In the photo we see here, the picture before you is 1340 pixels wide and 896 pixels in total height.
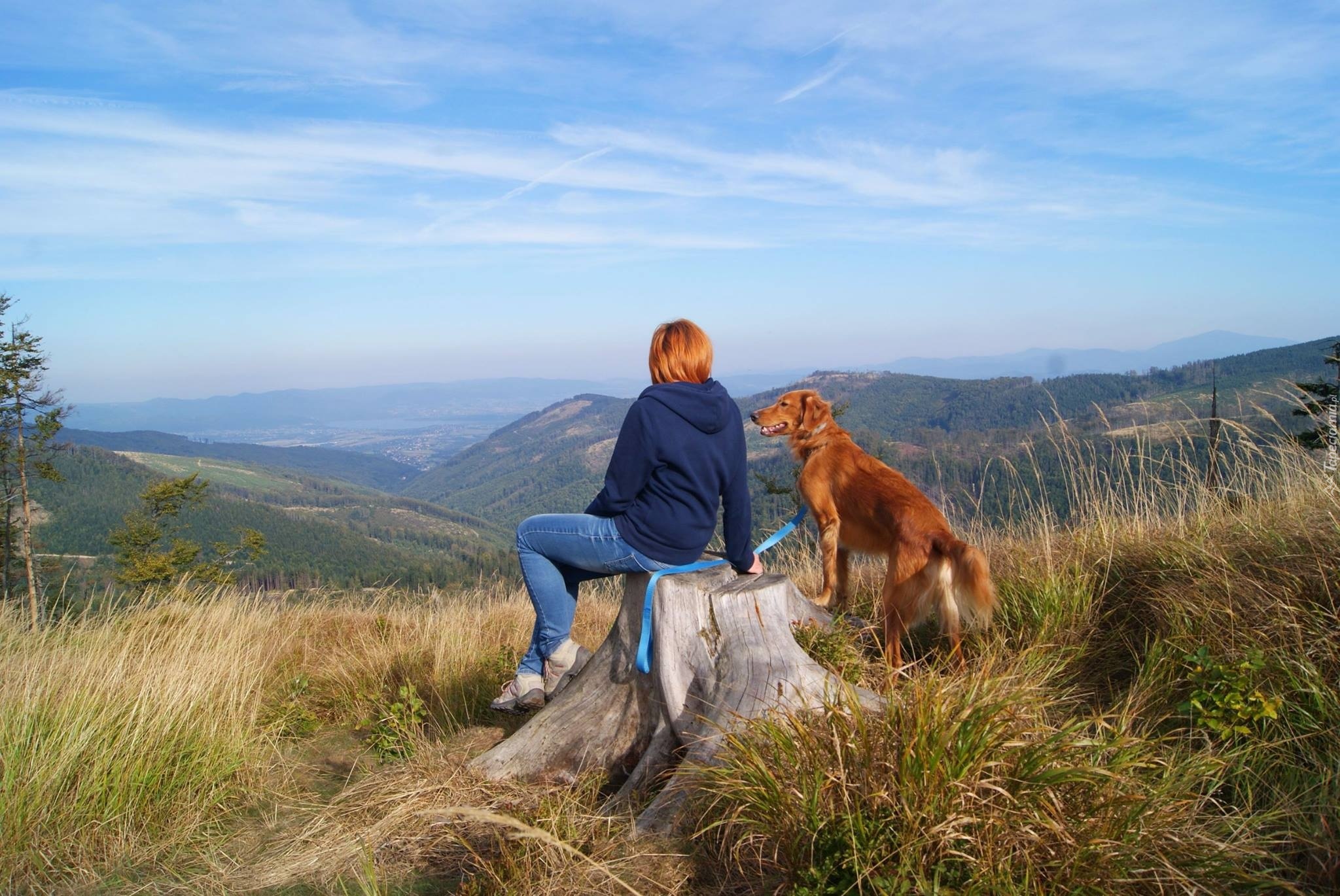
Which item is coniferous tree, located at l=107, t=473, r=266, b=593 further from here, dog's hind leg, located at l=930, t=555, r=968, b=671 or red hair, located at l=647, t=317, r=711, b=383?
dog's hind leg, located at l=930, t=555, r=968, b=671

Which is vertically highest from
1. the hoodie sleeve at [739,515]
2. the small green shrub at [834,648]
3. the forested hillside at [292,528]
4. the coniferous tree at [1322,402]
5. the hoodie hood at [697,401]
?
the hoodie hood at [697,401]

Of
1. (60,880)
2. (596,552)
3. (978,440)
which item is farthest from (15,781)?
(978,440)

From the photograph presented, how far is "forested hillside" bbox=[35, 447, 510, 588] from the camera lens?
90312 millimetres

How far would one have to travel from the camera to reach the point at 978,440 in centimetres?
8931

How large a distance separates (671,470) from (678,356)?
606 millimetres

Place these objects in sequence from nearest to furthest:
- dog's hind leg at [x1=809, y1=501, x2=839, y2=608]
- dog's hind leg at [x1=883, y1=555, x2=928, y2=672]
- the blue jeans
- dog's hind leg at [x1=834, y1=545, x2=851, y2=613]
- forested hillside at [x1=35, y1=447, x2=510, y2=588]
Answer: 1. the blue jeans
2. dog's hind leg at [x1=883, y1=555, x2=928, y2=672]
3. dog's hind leg at [x1=809, y1=501, x2=839, y2=608]
4. dog's hind leg at [x1=834, y1=545, x2=851, y2=613]
5. forested hillside at [x1=35, y1=447, x2=510, y2=588]

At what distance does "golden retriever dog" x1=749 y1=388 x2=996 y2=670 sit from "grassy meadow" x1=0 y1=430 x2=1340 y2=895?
328 millimetres

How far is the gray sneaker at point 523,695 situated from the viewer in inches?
180

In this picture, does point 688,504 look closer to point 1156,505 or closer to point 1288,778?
point 1288,778

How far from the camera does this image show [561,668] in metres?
4.64

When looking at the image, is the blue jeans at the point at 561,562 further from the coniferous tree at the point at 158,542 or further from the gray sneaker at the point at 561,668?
the coniferous tree at the point at 158,542

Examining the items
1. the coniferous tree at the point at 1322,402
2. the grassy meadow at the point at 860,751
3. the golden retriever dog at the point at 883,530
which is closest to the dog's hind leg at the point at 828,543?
the golden retriever dog at the point at 883,530

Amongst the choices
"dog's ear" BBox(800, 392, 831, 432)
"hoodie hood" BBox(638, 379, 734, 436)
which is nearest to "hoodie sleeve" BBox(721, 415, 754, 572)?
"hoodie hood" BBox(638, 379, 734, 436)

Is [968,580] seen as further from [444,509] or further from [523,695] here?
[444,509]
